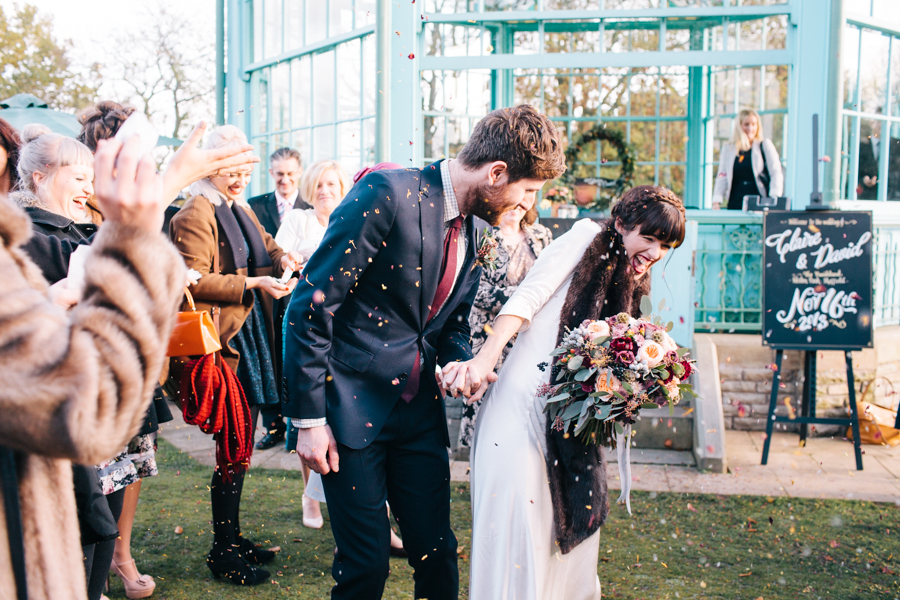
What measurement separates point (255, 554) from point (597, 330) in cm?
219

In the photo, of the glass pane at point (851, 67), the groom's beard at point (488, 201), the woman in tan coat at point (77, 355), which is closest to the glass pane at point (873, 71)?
the glass pane at point (851, 67)

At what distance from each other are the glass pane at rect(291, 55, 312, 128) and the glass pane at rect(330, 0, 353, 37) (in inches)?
22.2

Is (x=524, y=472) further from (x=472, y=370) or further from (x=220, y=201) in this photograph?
(x=220, y=201)

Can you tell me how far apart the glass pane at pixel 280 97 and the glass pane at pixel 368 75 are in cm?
142

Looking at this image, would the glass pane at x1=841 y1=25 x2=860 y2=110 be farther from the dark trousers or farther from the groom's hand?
the groom's hand

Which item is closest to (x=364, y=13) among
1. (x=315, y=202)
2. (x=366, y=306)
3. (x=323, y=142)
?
(x=323, y=142)

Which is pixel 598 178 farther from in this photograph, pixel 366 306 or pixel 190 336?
pixel 366 306

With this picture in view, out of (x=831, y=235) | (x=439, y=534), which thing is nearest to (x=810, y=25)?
(x=831, y=235)

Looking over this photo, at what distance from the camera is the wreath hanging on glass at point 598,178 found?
7.41 meters

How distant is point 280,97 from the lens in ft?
28.4

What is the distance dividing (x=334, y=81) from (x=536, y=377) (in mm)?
6331

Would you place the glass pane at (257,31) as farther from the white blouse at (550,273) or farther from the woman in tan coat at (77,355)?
the woman in tan coat at (77,355)

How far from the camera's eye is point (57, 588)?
1162 millimetres

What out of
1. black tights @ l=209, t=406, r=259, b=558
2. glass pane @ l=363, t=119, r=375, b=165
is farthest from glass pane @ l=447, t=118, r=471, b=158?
black tights @ l=209, t=406, r=259, b=558
